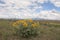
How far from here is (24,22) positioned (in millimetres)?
17422

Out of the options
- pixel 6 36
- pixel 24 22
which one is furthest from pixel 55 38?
pixel 6 36

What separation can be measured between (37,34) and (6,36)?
2633 mm

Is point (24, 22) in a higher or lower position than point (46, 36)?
higher

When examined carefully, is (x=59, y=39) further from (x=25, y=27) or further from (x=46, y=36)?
(x=25, y=27)

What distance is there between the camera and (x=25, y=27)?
17.3 m

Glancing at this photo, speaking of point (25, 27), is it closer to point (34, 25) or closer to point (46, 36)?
point (34, 25)

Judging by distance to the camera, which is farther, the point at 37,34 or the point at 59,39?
the point at 37,34

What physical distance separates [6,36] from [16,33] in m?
1.12

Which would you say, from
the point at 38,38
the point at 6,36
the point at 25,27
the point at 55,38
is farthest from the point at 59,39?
the point at 6,36

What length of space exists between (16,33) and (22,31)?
2.27ft

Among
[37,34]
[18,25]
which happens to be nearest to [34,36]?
[37,34]

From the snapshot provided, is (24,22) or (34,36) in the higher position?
(24,22)

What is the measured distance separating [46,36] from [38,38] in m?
0.91

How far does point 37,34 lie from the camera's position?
1778 centimetres
